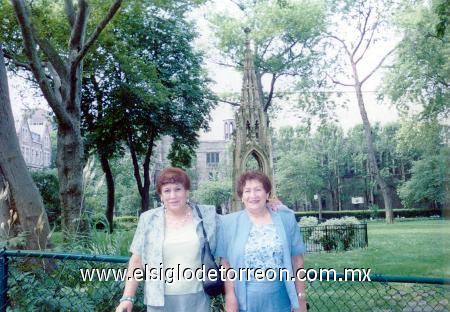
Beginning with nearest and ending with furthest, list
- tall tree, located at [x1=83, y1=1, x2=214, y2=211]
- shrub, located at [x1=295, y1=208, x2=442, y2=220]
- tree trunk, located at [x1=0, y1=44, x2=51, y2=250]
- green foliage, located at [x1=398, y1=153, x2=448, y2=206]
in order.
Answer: tree trunk, located at [x1=0, y1=44, x2=51, y2=250] → tall tree, located at [x1=83, y1=1, x2=214, y2=211] → green foliage, located at [x1=398, y1=153, x2=448, y2=206] → shrub, located at [x1=295, y1=208, x2=442, y2=220]

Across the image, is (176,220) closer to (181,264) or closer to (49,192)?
(181,264)

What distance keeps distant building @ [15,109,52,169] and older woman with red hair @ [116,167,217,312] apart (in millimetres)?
16107

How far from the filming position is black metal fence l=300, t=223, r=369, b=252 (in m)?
10.0

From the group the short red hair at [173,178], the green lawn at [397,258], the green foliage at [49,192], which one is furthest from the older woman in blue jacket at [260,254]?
the green foliage at [49,192]

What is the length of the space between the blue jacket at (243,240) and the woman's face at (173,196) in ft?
0.64

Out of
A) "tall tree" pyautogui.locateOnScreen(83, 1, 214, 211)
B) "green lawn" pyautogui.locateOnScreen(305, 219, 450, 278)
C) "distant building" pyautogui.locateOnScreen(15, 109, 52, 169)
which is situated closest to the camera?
"green lawn" pyautogui.locateOnScreen(305, 219, 450, 278)

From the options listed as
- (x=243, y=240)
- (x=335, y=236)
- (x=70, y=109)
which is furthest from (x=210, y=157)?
(x=243, y=240)

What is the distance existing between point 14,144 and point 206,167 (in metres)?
23.2

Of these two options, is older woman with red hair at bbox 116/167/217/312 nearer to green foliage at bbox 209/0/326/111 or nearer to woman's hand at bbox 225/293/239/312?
woman's hand at bbox 225/293/239/312

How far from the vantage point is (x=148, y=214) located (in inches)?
75.8

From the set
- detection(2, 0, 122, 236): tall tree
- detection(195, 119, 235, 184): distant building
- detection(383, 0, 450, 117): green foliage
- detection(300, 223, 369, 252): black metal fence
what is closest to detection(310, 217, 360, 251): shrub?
detection(300, 223, 369, 252): black metal fence

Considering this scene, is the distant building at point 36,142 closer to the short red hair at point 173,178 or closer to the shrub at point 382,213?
the shrub at point 382,213

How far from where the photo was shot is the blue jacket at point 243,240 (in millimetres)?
1782

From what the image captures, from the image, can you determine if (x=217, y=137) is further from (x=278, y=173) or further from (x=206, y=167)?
(x=278, y=173)
